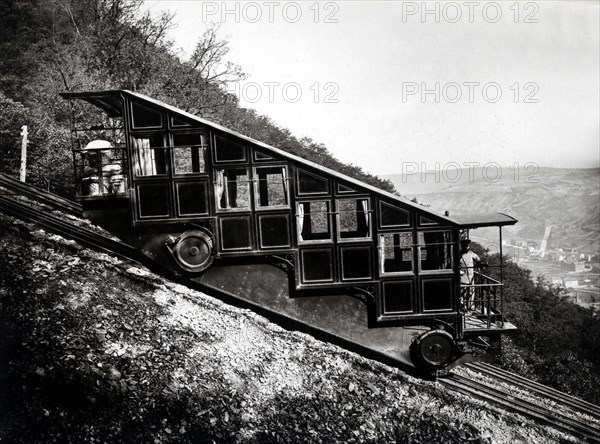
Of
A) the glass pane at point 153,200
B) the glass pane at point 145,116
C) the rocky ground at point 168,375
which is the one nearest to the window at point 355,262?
the rocky ground at point 168,375

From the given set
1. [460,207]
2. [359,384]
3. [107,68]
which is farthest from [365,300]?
[460,207]

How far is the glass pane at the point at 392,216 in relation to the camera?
839cm

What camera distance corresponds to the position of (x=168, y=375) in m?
7.95

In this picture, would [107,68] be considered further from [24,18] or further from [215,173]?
[215,173]

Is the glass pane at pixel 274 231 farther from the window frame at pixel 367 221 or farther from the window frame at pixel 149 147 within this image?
the window frame at pixel 149 147

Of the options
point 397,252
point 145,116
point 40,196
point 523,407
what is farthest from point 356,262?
point 40,196

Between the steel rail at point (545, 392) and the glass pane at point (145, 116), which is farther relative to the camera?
the steel rail at point (545, 392)

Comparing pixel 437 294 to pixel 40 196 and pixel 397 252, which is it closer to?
pixel 397 252

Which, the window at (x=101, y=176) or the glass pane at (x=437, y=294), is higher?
the window at (x=101, y=176)

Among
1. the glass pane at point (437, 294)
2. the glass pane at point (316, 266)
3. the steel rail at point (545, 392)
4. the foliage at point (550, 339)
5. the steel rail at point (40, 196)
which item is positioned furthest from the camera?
the foliage at point (550, 339)

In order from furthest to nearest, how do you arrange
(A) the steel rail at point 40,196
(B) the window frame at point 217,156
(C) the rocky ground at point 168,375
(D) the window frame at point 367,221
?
(A) the steel rail at point 40,196, (D) the window frame at point 367,221, (B) the window frame at point 217,156, (C) the rocky ground at point 168,375

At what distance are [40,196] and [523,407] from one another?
12.3m

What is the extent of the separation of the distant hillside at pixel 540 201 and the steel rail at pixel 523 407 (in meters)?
50.3

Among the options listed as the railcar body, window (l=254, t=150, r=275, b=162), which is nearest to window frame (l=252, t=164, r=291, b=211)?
the railcar body
